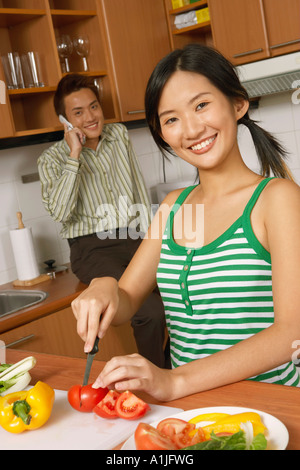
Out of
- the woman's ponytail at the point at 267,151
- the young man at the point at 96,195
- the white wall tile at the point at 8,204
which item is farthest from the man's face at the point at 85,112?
the woman's ponytail at the point at 267,151

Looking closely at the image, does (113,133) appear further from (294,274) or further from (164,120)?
(294,274)

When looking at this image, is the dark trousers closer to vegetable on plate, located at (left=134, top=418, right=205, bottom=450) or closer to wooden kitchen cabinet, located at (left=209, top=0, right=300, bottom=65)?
wooden kitchen cabinet, located at (left=209, top=0, right=300, bottom=65)

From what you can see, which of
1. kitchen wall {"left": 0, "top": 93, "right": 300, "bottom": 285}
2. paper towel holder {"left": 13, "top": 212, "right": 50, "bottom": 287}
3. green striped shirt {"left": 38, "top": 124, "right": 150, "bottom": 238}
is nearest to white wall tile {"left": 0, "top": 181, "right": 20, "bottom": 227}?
kitchen wall {"left": 0, "top": 93, "right": 300, "bottom": 285}

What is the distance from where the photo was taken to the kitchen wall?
2.80 meters

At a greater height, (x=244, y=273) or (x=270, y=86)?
(x=270, y=86)

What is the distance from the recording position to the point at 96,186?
9.11 ft

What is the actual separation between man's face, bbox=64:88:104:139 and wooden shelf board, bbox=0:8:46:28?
1.29 ft

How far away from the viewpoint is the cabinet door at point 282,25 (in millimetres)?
2701

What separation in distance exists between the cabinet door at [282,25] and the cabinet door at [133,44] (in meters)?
0.65

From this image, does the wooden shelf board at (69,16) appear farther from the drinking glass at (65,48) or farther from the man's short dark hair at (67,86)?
the man's short dark hair at (67,86)
